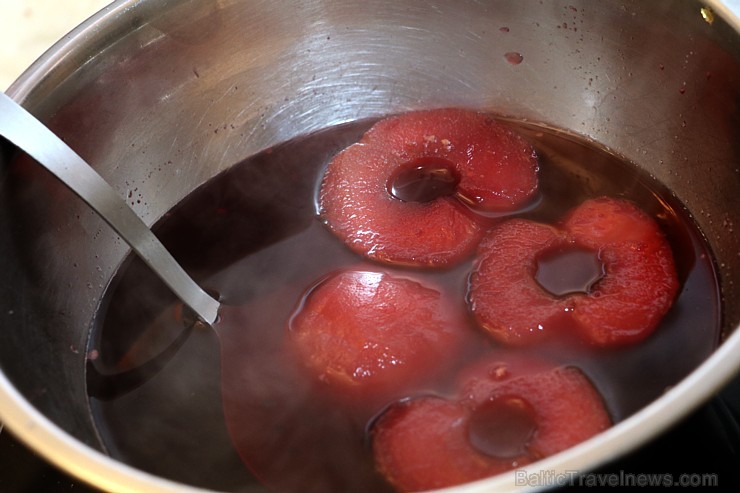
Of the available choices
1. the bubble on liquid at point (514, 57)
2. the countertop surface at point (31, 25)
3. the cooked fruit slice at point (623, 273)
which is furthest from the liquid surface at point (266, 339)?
the countertop surface at point (31, 25)

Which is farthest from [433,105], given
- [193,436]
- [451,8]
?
[193,436]

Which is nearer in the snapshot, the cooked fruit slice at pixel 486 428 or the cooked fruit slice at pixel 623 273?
the cooked fruit slice at pixel 486 428

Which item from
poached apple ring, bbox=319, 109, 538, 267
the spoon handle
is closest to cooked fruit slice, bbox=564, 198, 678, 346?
poached apple ring, bbox=319, 109, 538, 267

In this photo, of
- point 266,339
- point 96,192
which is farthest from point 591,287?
point 96,192

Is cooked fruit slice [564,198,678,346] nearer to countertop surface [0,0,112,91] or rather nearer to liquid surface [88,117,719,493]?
liquid surface [88,117,719,493]

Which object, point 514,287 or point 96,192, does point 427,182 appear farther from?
point 96,192

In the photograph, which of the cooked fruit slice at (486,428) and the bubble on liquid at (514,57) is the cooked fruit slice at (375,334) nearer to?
the cooked fruit slice at (486,428)

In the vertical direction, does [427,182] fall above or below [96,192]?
below
